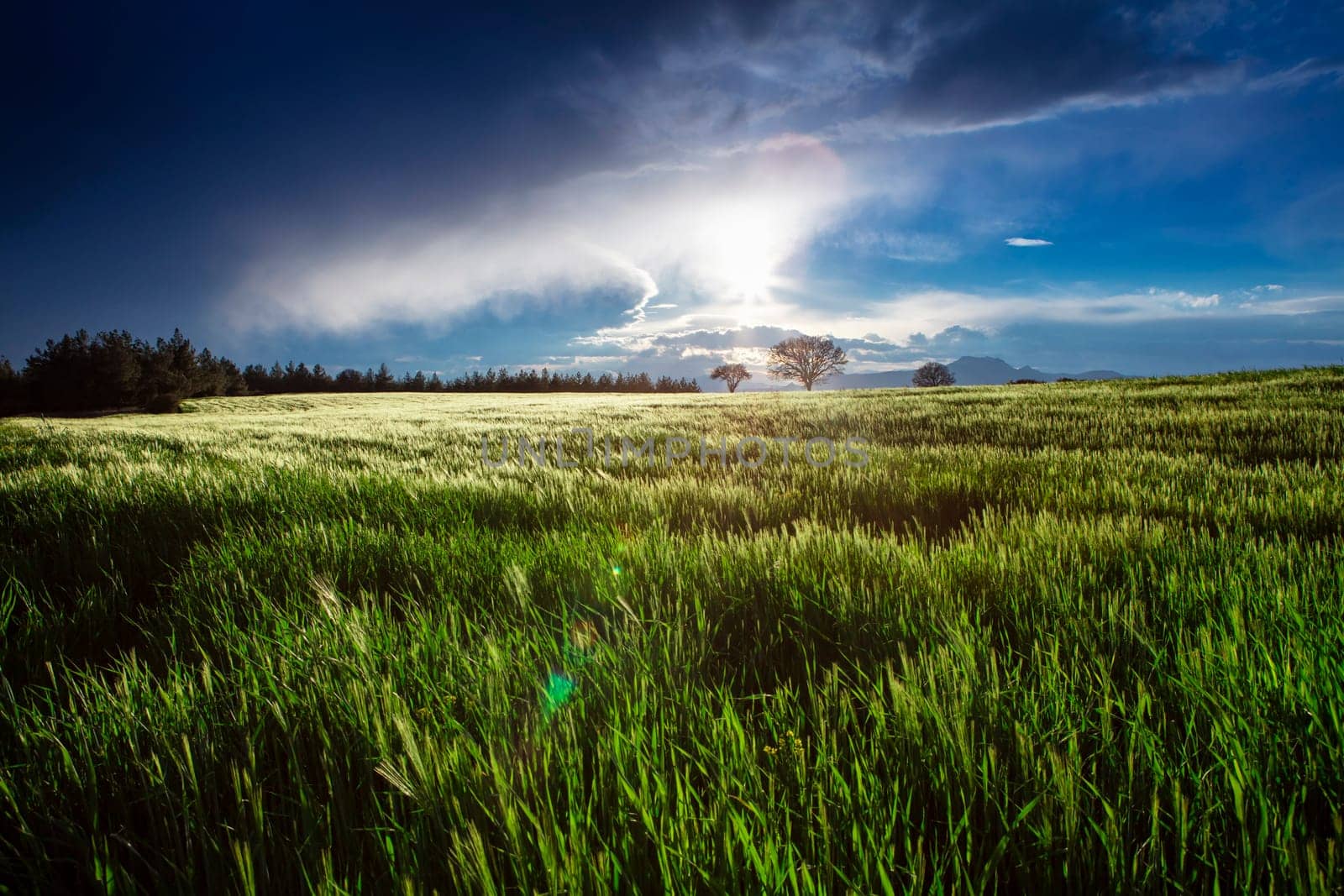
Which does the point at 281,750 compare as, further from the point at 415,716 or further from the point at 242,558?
the point at 242,558

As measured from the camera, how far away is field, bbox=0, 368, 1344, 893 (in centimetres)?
83

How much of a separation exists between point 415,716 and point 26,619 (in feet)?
6.13

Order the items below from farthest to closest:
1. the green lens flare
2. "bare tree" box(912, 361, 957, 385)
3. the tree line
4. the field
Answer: "bare tree" box(912, 361, 957, 385)
the tree line
the green lens flare
the field

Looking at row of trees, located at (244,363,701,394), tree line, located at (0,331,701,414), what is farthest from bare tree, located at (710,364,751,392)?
tree line, located at (0,331,701,414)

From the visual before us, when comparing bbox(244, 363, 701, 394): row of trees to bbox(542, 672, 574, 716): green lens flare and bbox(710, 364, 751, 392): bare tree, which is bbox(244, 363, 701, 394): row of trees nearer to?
bbox(710, 364, 751, 392): bare tree

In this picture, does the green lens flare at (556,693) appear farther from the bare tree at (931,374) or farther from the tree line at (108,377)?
the bare tree at (931,374)

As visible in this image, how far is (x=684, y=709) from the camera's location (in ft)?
3.81

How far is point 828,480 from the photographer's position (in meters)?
3.84

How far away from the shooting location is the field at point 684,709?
83 centimetres

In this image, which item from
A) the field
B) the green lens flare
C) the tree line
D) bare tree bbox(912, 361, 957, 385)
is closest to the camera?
the field

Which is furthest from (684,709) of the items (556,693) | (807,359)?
(807,359)

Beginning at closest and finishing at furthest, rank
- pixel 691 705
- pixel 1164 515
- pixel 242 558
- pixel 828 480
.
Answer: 1. pixel 691 705
2. pixel 242 558
3. pixel 1164 515
4. pixel 828 480

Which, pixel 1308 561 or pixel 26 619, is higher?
pixel 1308 561

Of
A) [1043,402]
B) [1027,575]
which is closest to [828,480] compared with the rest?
[1027,575]
